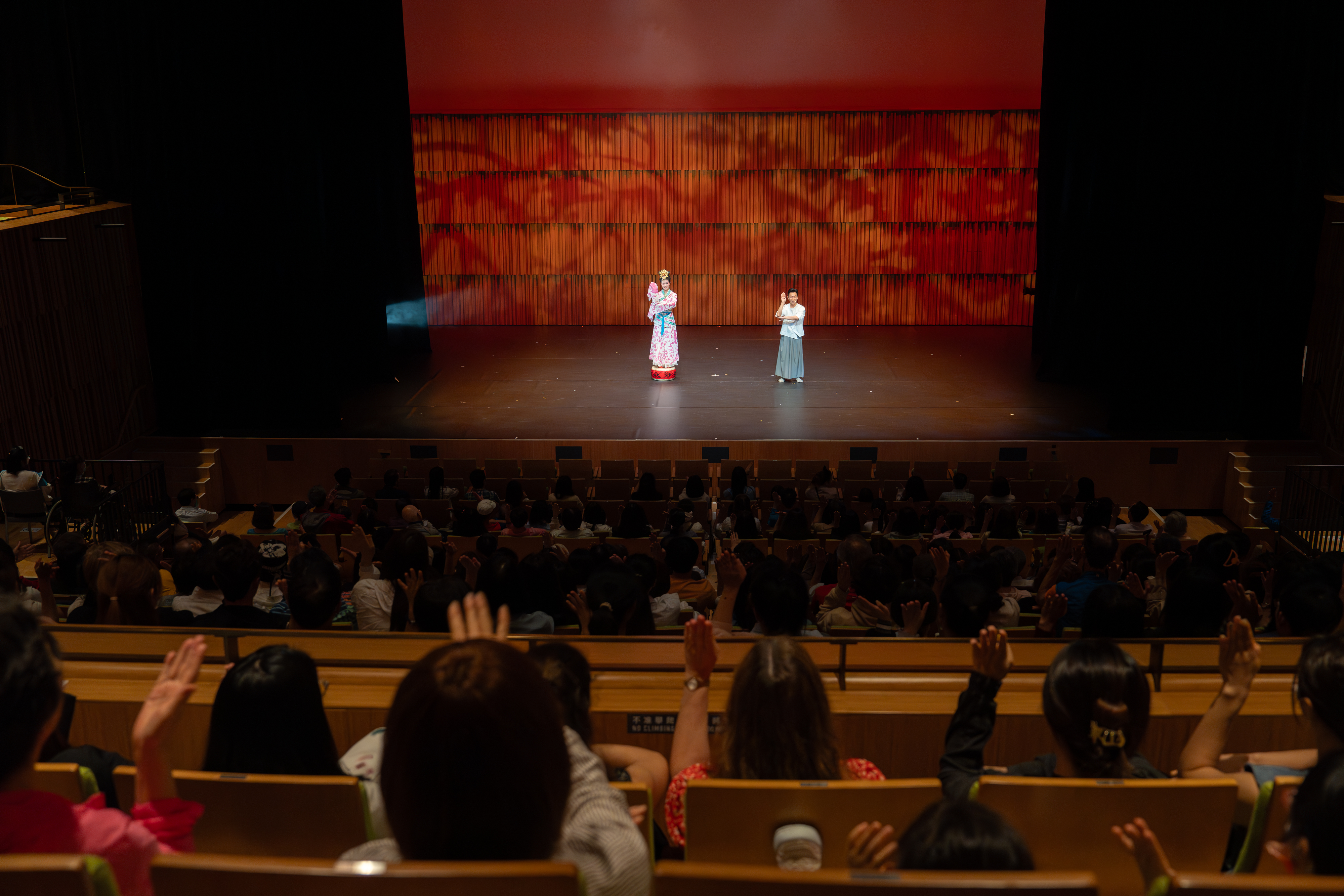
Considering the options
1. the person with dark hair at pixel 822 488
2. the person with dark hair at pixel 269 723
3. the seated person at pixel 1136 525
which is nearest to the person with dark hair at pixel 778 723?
the person with dark hair at pixel 269 723

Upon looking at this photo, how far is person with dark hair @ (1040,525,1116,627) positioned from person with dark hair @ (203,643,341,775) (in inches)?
152

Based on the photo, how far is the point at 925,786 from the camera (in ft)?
7.06

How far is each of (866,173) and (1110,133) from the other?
19.8ft

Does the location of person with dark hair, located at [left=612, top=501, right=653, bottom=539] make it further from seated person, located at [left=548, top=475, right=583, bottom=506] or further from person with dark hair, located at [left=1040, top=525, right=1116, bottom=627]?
person with dark hair, located at [left=1040, top=525, right=1116, bottom=627]

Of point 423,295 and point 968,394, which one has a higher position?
point 423,295

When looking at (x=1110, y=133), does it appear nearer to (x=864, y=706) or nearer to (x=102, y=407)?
(x=864, y=706)

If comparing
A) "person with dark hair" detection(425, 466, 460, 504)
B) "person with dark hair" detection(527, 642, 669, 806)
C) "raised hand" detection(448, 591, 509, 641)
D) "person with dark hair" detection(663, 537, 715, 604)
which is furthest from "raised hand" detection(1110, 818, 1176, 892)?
"person with dark hair" detection(425, 466, 460, 504)

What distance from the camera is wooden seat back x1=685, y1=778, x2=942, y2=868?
206cm

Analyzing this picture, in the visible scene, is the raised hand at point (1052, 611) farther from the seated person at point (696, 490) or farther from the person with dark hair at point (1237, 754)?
the seated person at point (696, 490)

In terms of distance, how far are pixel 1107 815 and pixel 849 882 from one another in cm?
81

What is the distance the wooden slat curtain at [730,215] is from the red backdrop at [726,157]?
29 millimetres

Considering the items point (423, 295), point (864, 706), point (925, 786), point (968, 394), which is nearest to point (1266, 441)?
point (968, 394)

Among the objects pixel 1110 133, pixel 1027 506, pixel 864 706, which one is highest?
pixel 1110 133

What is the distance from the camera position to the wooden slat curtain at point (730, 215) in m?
16.5
